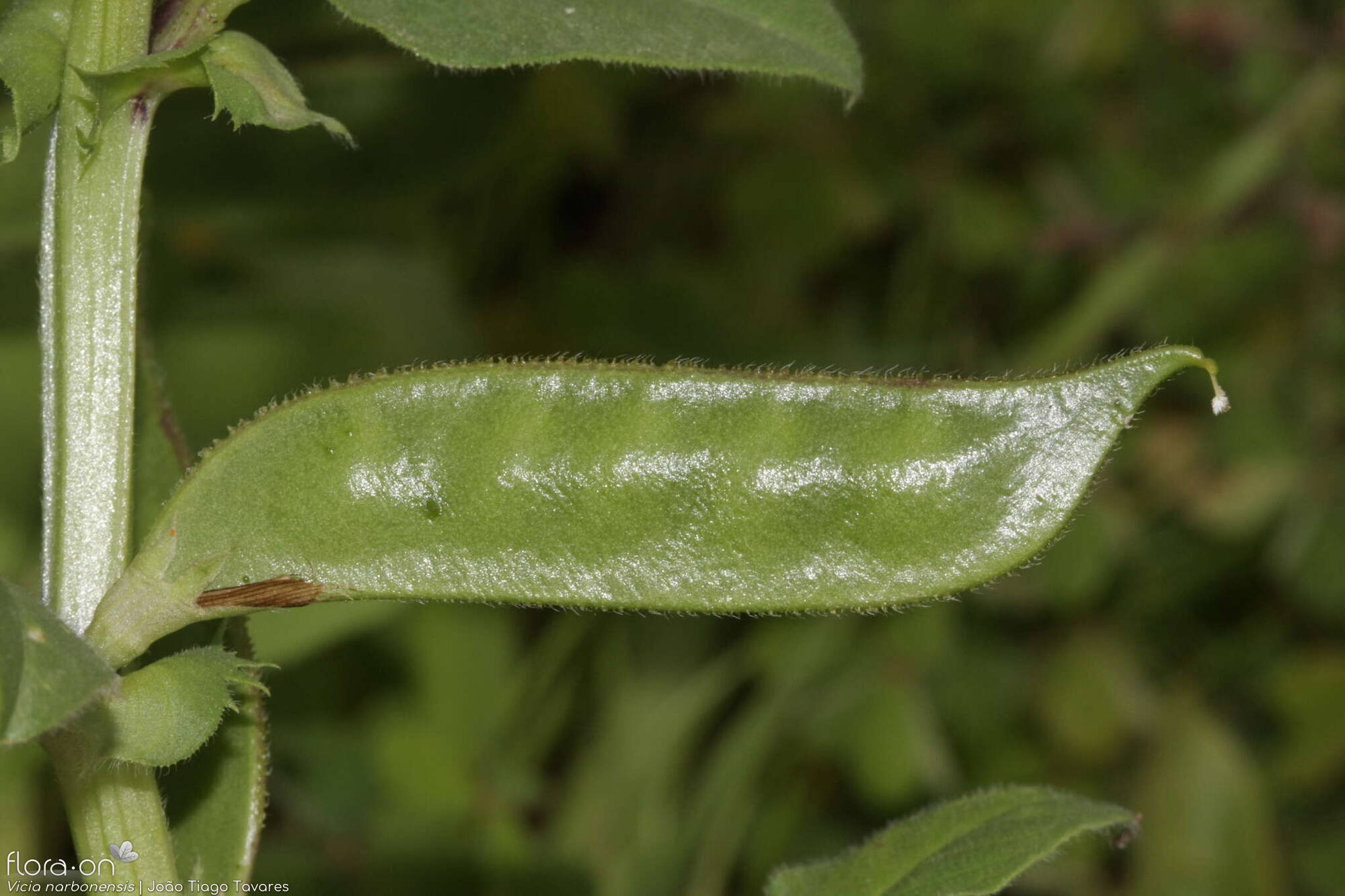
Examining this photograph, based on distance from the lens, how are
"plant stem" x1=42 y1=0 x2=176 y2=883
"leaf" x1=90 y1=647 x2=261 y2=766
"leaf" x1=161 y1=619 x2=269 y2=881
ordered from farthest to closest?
"leaf" x1=161 y1=619 x2=269 y2=881, "plant stem" x1=42 y1=0 x2=176 y2=883, "leaf" x1=90 y1=647 x2=261 y2=766

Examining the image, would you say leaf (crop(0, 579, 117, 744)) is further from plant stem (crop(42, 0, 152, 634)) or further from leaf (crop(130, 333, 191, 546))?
leaf (crop(130, 333, 191, 546))

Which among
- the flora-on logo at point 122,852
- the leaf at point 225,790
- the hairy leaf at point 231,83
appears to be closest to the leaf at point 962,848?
the leaf at point 225,790

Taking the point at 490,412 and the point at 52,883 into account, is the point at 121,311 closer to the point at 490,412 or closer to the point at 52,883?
the point at 490,412

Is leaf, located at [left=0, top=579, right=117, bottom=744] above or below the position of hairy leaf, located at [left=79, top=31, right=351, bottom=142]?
below

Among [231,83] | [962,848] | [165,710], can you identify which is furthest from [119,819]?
[962,848]

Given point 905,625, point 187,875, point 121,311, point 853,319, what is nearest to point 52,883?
point 187,875

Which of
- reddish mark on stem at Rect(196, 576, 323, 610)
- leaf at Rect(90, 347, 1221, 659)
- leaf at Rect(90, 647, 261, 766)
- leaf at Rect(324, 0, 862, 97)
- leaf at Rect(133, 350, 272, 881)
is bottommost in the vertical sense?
leaf at Rect(133, 350, 272, 881)

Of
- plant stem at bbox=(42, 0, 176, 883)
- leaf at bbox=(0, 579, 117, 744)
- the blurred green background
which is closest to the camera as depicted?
leaf at bbox=(0, 579, 117, 744)

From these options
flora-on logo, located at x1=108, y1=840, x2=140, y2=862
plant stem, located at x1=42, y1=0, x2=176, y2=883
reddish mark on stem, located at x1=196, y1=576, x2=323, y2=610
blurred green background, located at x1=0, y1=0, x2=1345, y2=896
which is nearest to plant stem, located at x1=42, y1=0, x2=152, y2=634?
plant stem, located at x1=42, y1=0, x2=176, y2=883
